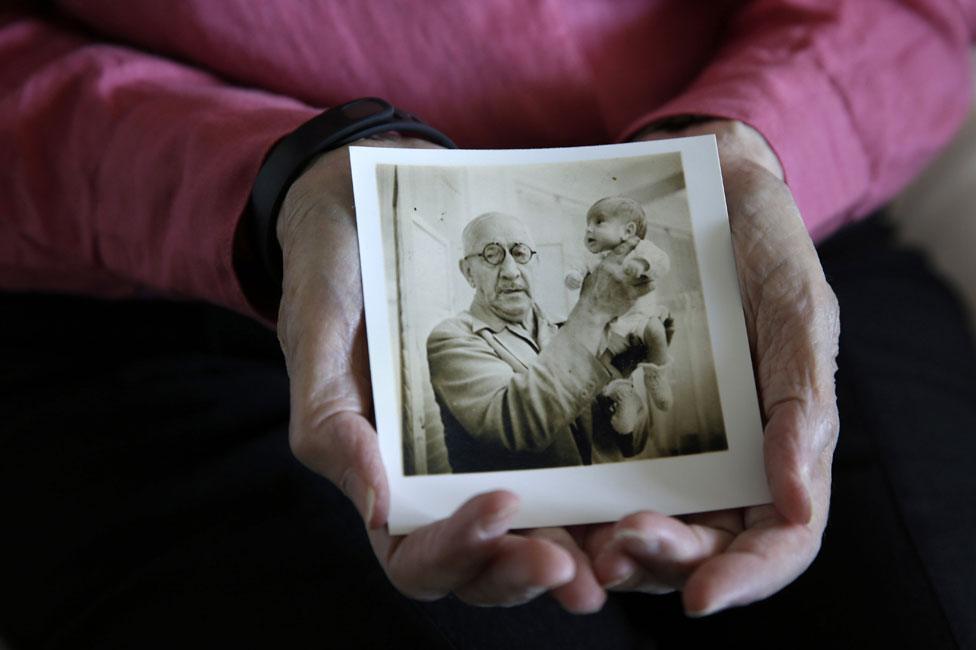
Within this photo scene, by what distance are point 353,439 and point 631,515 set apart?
0.14m

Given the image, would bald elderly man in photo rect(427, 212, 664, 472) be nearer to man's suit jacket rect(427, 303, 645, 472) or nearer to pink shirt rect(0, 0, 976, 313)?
man's suit jacket rect(427, 303, 645, 472)

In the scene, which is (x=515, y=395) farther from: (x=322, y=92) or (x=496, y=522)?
(x=322, y=92)

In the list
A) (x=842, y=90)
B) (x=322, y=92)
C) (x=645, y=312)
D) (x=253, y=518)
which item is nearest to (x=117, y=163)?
(x=322, y=92)

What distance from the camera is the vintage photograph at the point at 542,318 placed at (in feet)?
1.57

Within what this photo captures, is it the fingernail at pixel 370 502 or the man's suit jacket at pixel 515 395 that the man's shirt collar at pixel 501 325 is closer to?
the man's suit jacket at pixel 515 395

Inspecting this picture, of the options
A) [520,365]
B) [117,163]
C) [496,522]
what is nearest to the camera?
[496,522]

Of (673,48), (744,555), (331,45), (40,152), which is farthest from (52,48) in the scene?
(744,555)

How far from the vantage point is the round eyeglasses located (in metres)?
0.52

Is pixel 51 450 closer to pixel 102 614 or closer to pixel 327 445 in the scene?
pixel 102 614

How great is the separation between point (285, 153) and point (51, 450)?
0.27 metres

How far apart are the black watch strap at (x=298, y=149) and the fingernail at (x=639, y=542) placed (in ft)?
0.92

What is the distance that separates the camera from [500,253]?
518mm

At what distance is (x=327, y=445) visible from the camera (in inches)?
17.2

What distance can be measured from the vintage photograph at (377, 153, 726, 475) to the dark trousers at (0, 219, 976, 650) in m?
0.12
